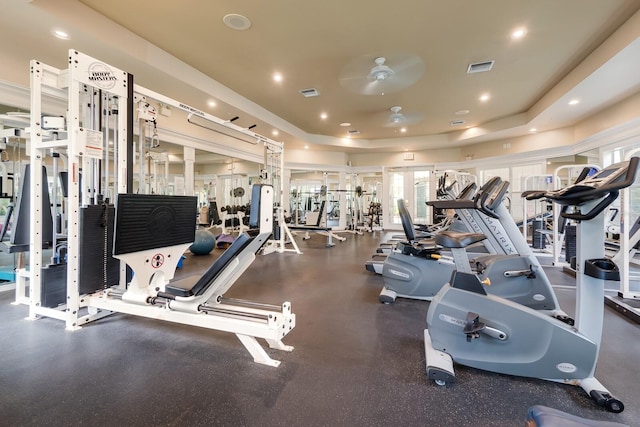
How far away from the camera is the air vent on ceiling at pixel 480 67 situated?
4.64m

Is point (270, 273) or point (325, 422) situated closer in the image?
point (325, 422)

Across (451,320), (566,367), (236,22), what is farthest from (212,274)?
(236,22)

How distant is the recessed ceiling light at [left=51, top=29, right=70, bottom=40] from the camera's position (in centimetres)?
328

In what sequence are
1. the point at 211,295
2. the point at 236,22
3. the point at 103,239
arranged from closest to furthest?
the point at 211,295 < the point at 103,239 < the point at 236,22

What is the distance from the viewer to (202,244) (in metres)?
5.55

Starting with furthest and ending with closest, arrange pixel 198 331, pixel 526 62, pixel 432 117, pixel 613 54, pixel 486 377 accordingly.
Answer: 1. pixel 432 117
2. pixel 526 62
3. pixel 613 54
4. pixel 198 331
5. pixel 486 377

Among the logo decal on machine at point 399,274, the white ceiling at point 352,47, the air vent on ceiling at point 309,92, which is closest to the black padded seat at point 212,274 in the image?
the logo decal on machine at point 399,274

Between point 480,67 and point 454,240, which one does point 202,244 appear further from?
point 480,67

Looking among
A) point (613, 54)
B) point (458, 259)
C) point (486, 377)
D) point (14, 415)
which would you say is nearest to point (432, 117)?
point (613, 54)

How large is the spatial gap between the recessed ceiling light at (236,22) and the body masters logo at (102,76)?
1.73 meters

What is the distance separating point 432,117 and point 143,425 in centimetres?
825

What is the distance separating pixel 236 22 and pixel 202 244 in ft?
12.8

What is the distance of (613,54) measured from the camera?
3848 millimetres

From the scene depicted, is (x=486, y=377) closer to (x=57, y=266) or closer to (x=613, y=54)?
(x=57, y=266)
